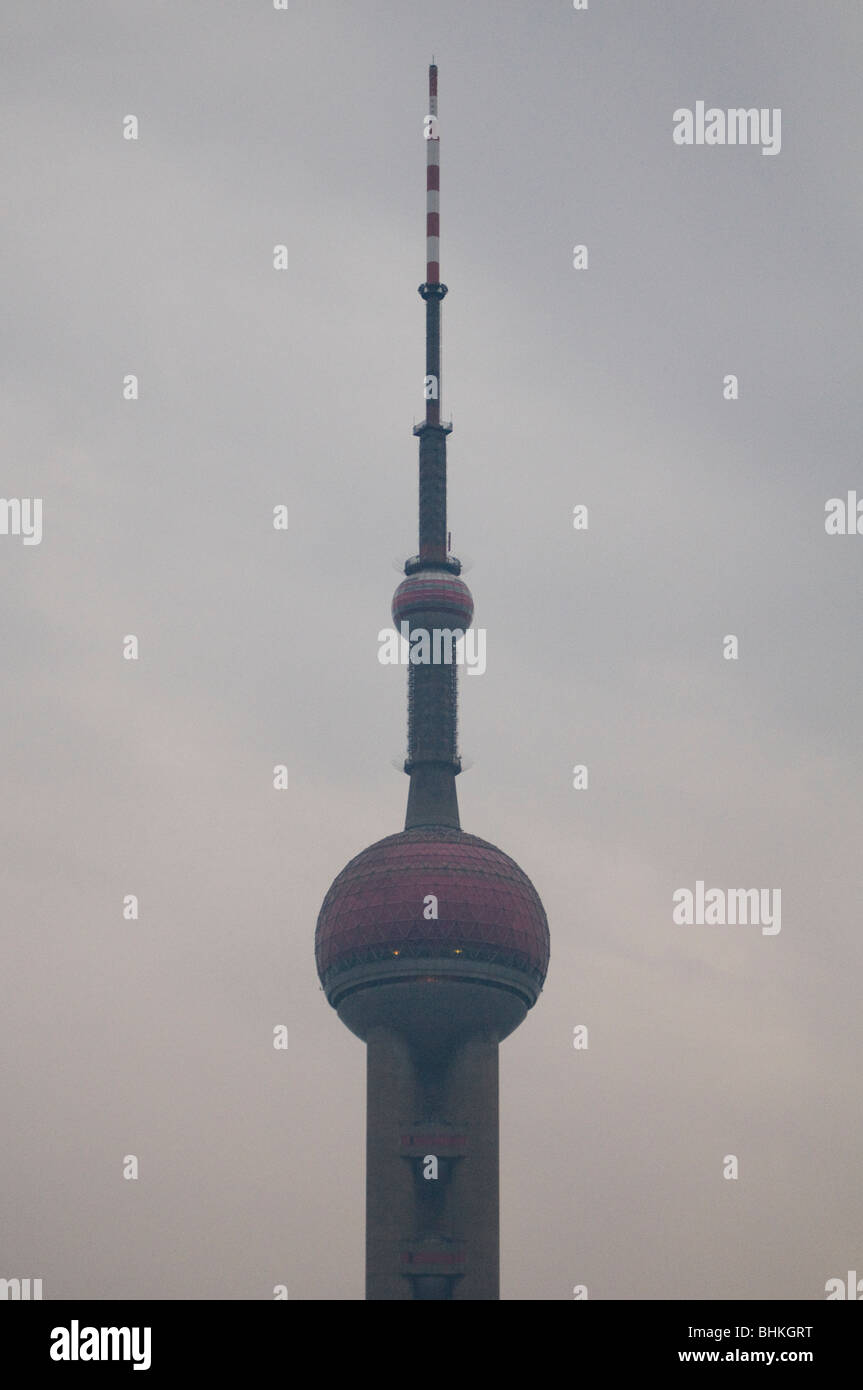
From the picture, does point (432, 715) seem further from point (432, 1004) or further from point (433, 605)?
point (432, 1004)

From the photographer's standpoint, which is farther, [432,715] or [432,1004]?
[432,715]

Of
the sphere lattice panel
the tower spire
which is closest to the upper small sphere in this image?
the tower spire

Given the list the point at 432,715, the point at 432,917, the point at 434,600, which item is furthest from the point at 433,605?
the point at 432,917

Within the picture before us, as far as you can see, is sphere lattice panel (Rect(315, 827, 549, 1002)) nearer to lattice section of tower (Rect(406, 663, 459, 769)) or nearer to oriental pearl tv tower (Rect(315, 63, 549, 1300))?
oriental pearl tv tower (Rect(315, 63, 549, 1300))

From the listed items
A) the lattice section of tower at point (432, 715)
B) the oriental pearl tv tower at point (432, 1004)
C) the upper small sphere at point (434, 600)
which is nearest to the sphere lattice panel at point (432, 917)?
the oriental pearl tv tower at point (432, 1004)

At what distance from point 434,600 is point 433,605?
456 millimetres

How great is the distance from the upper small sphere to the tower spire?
0.29ft

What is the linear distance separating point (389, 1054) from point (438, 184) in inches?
3049

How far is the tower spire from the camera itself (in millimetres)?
174750

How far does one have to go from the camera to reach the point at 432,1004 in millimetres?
162250

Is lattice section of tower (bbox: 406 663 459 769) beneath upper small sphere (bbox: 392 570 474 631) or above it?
beneath

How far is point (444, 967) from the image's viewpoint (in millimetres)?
162375
